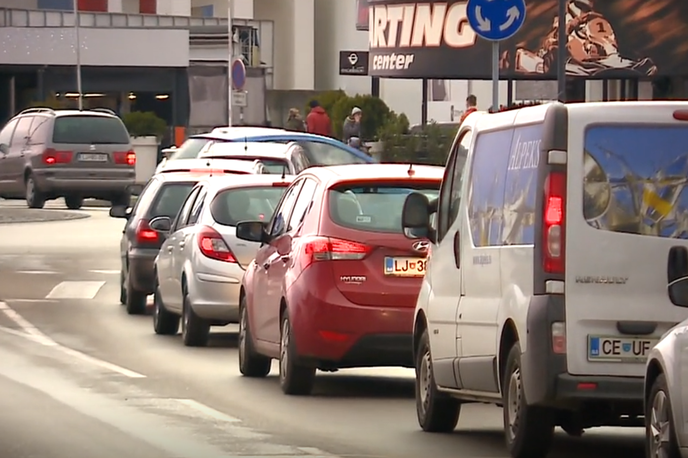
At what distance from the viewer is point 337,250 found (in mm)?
14148

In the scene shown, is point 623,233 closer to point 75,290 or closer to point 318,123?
point 75,290

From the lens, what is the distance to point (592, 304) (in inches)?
408

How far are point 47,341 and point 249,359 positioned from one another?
328 cm

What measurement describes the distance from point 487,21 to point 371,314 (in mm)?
6699

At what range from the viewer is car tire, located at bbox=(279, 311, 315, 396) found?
1443 cm

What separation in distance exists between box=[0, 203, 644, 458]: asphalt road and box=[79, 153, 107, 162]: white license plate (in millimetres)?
18759

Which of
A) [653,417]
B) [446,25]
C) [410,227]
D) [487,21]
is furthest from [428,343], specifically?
[446,25]

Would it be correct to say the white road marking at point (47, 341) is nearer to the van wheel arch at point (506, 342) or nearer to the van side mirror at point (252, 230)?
the van side mirror at point (252, 230)

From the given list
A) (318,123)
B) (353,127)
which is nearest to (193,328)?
(318,123)

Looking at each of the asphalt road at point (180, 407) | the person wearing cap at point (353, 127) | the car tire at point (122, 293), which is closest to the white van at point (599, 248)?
the asphalt road at point (180, 407)

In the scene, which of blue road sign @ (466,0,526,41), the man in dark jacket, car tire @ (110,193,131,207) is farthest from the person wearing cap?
blue road sign @ (466,0,526,41)

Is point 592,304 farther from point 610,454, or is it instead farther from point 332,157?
point 332,157

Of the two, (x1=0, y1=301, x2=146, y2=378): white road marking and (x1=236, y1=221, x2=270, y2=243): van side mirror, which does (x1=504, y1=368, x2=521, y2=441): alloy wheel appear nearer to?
(x1=236, y1=221, x2=270, y2=243): van side mirror

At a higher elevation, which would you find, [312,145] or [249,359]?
[312,145]
